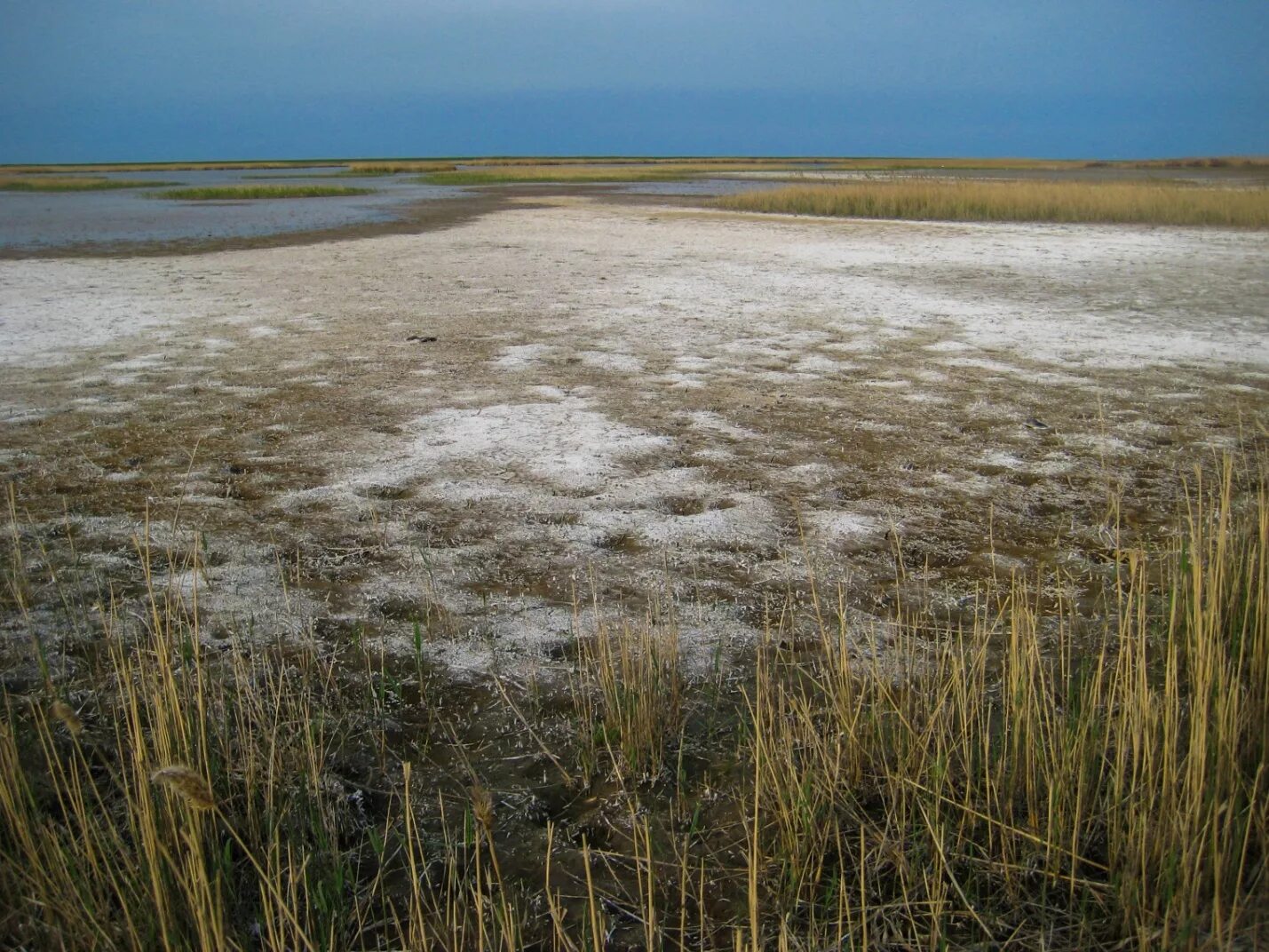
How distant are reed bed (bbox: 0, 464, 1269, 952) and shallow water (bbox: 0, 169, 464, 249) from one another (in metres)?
17.4

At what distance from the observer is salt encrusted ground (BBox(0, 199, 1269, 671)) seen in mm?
3996

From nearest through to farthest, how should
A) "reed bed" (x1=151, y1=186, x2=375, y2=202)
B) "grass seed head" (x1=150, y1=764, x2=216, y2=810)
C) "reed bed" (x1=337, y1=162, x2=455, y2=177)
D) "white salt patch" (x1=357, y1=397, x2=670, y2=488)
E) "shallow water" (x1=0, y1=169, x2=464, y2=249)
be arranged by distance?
"grass seed head" (x1=150, y1=764, x2=216, y2=810), "white salt patch" (x1=357, y1=397, x2=670, y2=488), "shallow water" (x1=0, y1=169, x2=464, y2=249), "reed bed" (x1=151, y1=186, x2=375, y2=202), "reed bed" (x1=337, y1=162, x2=455, y2=177)

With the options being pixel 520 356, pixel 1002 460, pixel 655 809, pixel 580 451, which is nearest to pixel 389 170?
pixel 520 356

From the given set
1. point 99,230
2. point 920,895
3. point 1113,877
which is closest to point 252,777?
point 920,895

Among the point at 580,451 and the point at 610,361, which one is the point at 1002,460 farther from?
the point at 610,361

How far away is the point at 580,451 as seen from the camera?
5645 mm

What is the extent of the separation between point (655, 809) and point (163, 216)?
2539cm

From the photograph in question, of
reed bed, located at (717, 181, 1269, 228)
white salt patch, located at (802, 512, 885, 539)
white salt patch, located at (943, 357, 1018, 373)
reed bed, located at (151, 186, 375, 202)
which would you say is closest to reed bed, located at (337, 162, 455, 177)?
reed bed, located at (151, 186, 375, 202)

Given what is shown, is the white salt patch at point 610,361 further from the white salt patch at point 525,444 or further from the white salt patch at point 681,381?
the white salt patch at point 525,444

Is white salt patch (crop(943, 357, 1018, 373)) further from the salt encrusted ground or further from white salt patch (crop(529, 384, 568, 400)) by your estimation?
white salt patch (crop(529, 384, 568, 400))

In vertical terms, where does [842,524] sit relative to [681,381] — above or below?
below

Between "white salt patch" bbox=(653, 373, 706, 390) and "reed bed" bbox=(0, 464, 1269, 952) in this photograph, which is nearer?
"reed bed" bbox=(0, 464, 1269, 952)

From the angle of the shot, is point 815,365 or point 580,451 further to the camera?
point 815,365

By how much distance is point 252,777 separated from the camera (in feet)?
7.89
